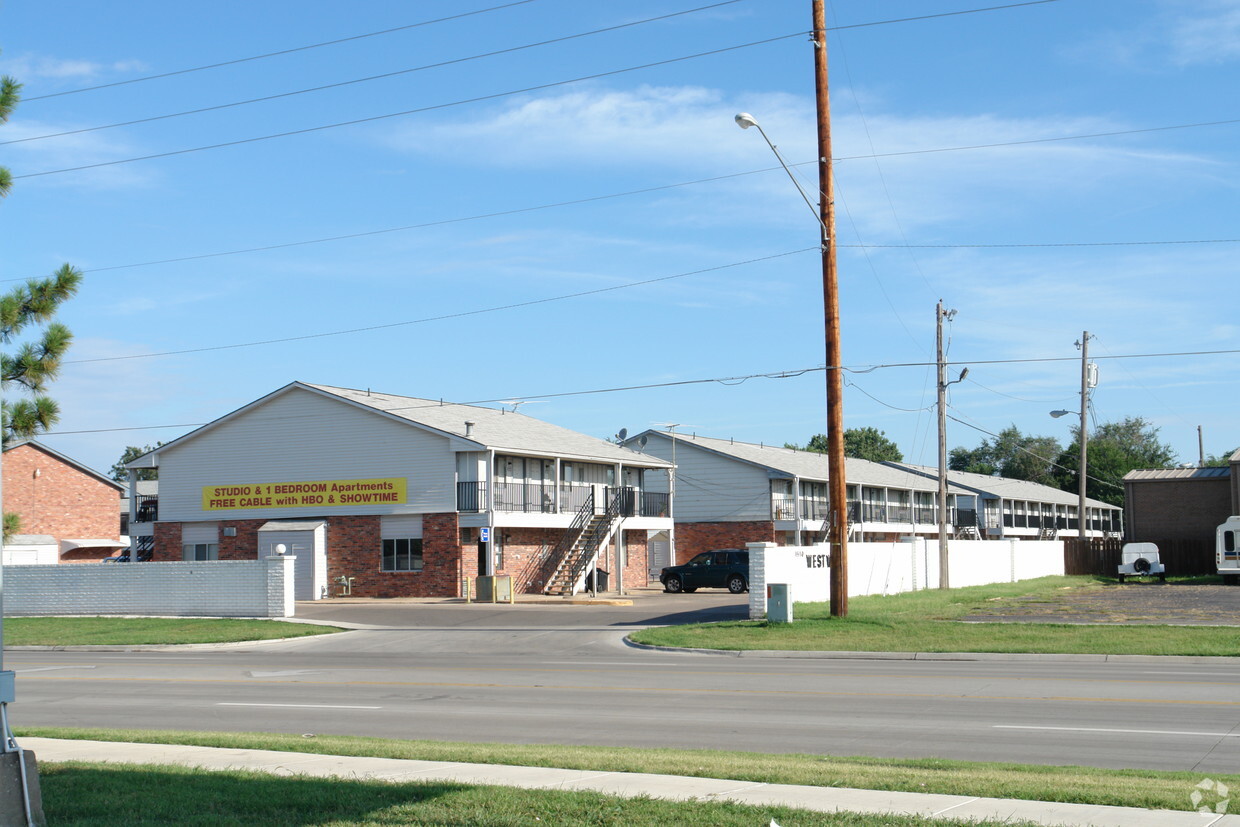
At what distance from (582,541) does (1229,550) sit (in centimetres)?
2543

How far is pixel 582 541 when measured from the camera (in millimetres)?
46656

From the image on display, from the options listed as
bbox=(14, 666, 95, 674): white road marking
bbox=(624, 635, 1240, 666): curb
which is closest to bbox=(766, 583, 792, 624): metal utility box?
bbox=(624, 635, 1240, 666): curb

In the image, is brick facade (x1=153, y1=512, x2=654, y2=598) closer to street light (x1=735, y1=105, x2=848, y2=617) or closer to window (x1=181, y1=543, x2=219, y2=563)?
window (x1=181, y1=543, x2=219, y2=563)

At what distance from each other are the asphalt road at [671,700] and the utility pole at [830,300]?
4320mm

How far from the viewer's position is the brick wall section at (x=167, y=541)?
47.5 metres

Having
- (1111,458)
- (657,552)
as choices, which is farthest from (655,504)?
(1111,458)

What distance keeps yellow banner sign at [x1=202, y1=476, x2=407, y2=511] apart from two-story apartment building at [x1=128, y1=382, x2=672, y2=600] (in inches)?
2.0

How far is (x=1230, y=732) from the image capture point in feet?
39.8

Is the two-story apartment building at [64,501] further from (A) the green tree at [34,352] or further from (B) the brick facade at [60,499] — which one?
(A) the green tree at [34,352]

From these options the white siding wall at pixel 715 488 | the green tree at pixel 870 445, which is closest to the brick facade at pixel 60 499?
the white siding wall at pixel 715 488

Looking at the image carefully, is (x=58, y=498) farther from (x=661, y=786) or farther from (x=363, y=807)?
(x=661, y=786)

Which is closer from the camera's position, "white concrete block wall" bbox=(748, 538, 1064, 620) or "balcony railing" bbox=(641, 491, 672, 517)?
"white concrete block wall" bbox=(748, 538, 1064, 620)

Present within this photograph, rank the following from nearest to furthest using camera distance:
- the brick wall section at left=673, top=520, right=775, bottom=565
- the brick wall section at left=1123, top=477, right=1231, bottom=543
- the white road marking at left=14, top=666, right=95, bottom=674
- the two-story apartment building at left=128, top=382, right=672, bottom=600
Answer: the white road marking at left=14, top=666, right=95, bottom=674, the two-story apartment building at left=128, top=382, right=672, bottom=600, the brick wall section at left=673, top=520, right=775, bottom=565, the brick wall section at left=1123, top=477, right=1231, bottom=543

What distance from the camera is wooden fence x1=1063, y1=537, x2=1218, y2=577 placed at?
59.0 m
